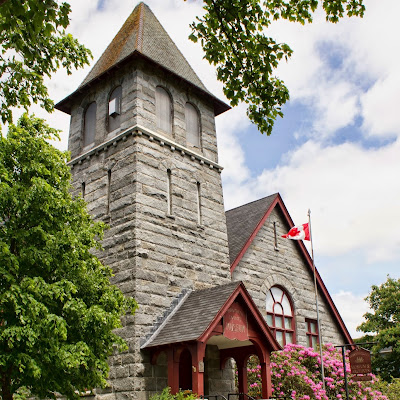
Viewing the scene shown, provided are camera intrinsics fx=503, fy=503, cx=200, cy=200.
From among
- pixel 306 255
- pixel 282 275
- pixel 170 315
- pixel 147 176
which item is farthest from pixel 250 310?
pixel 306 255

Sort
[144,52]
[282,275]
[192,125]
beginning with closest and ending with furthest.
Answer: [144,52] < [192,125] < [282,275]

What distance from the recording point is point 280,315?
18.8 m

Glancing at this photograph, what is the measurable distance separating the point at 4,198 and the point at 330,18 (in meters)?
6.78

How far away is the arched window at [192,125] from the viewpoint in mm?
17625

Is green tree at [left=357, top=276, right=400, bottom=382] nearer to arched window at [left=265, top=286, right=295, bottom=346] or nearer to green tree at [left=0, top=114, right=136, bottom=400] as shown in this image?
arched window at [left=265, top=286, right=295, bottom=346]

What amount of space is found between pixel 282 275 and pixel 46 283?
455 inches

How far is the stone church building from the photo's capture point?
1279 cm

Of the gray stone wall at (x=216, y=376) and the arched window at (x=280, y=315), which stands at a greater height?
the arched window at (x=280, y=315)

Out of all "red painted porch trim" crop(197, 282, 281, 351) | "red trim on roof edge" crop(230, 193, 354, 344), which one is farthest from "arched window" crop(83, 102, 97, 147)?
"red painted porch trim" crop(197, 282, 281, 351)

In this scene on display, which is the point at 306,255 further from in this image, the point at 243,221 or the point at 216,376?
the point at 216,376

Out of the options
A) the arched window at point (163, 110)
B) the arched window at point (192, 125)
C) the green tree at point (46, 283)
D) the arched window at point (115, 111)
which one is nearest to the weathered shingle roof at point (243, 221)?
the arched window at point (192, 125)

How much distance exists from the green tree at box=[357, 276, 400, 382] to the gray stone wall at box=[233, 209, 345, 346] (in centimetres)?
684

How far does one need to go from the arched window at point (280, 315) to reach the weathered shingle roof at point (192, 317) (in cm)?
507

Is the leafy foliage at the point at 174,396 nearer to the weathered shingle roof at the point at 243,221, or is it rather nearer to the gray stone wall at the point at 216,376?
the gray stone wall at the point at 216,376
